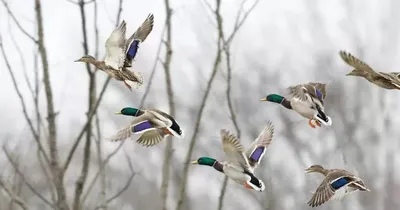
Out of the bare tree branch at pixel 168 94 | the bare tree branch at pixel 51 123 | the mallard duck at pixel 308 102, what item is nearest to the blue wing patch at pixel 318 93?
the mallard duck at pixel 308 102

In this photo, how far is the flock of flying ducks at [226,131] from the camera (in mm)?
527

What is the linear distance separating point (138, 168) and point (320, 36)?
563 mm

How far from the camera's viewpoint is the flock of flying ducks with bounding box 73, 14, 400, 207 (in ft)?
1.73

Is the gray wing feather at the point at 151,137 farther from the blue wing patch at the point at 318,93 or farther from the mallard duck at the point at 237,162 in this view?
the blue wing patch at the point at 318,93

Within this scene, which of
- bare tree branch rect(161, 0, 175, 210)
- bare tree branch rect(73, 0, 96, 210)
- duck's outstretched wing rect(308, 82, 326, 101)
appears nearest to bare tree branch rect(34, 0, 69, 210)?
bare tree branch rect(73, 0, 96, 210)

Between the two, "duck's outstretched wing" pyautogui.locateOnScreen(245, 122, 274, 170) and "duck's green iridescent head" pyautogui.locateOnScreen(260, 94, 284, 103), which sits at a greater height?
"duck's green iridescent head" pyautogui.locateOnScreen(260, 94, 284, 103)

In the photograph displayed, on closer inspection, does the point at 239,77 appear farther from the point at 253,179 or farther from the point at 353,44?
the point at 253,179

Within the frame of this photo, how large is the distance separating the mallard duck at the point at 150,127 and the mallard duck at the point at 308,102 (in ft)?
0.36

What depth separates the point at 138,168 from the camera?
3.94ft

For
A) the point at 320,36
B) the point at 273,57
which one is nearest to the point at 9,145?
the point at 273,57

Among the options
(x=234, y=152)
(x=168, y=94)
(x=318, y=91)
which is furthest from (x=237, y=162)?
(x=168, y=94)

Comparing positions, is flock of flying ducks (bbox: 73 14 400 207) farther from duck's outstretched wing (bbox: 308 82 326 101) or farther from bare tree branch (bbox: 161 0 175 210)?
bare tree branch (bbox: 161 0 175 210)

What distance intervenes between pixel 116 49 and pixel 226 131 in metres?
0.13

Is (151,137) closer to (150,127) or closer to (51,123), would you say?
(150,127)
